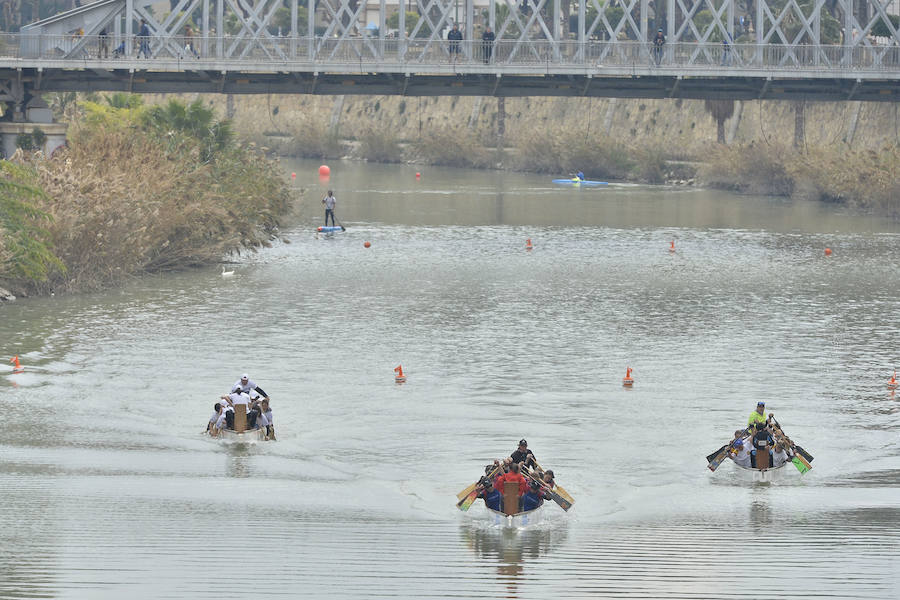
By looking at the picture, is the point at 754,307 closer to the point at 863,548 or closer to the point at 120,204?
the point at 120,204

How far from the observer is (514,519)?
938 inches

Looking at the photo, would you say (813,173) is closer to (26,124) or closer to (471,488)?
(26,124)

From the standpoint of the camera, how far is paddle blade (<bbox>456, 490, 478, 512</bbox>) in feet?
78.9

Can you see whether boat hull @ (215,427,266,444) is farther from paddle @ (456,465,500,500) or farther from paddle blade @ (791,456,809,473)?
paddle blade @ (791,456,809,473)

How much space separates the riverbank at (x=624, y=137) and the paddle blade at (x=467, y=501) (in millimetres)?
54137

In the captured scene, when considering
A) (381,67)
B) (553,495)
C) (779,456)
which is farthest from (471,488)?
(381,67)

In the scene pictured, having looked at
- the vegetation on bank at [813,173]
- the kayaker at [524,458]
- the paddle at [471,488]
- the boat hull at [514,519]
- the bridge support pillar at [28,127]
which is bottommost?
the boat hull at [514,519]

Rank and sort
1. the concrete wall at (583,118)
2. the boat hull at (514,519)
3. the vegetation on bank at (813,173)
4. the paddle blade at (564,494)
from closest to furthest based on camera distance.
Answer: the boat hull at (514,519), the paddle blade at (564,494), the vegetation on bank at (813,173), the concrete wall at (583,118)

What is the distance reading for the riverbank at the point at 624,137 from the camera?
8306 cm

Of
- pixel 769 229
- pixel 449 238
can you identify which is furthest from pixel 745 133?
pixel 449 238

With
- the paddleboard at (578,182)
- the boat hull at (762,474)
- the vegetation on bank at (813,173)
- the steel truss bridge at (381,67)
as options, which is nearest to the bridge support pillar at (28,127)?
the steel truss bridge at (381,67)

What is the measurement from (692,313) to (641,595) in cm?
2507

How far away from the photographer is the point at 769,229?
6794cm

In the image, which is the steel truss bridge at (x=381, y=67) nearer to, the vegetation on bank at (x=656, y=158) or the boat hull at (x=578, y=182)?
the vegetation on bank at (x=656, y=158)
